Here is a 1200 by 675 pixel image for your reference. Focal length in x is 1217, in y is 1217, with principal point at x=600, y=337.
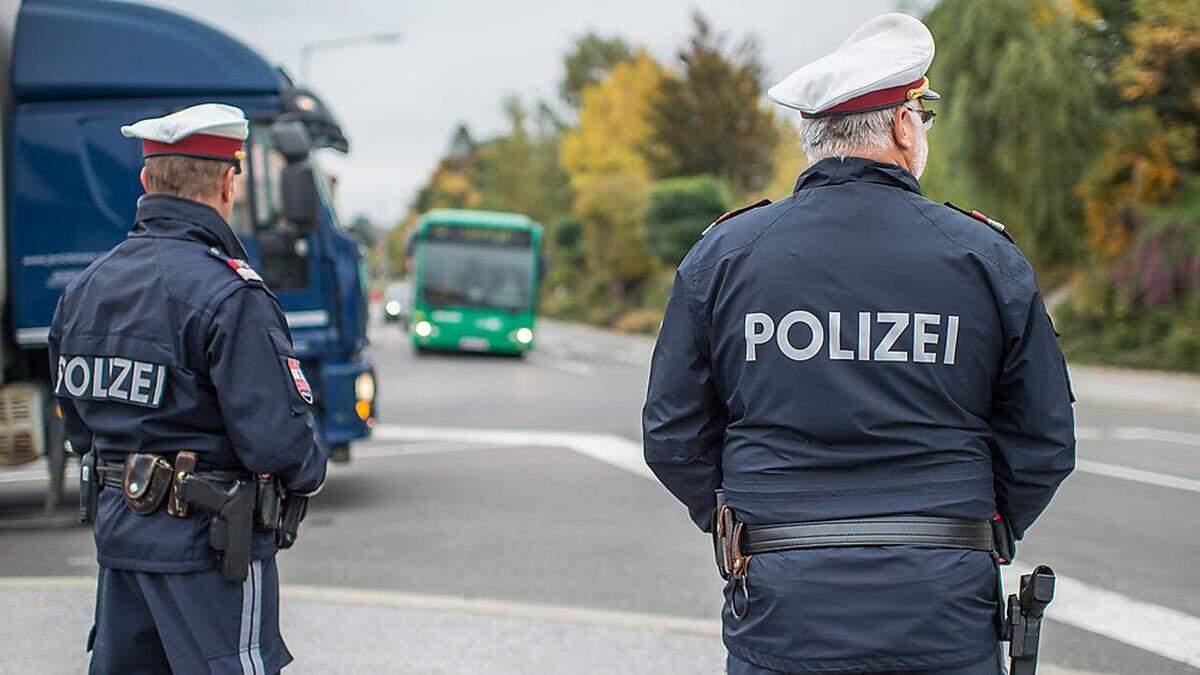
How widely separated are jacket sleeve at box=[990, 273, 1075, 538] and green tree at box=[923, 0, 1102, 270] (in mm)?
20515

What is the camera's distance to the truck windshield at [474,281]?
80.1ft

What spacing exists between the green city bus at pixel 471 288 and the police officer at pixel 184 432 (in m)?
21.4

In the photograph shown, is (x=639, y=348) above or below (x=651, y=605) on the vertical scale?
below

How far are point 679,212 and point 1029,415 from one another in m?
33.7

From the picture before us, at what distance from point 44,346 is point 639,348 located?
23.9 m

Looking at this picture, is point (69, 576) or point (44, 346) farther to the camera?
point (44, 346)

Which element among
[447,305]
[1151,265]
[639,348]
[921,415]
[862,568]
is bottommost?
[639,348]

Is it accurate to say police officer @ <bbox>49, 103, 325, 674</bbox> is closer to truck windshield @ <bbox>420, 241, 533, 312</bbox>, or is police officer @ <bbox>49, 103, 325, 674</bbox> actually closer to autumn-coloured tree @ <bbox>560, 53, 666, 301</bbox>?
truck windshield @ <bbox>420, 241, 533, 312</bbox>

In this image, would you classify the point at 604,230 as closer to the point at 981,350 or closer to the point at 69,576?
the point at 69,576

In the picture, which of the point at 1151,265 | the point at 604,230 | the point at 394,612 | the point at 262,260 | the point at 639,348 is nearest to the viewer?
the point at 394,612

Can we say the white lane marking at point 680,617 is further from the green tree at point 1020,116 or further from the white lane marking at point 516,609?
the green tree at point 1020,116

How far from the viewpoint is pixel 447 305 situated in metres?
24.5

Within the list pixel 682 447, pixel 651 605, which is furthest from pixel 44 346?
pixel 682 447

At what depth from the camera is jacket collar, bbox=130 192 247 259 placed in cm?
302
